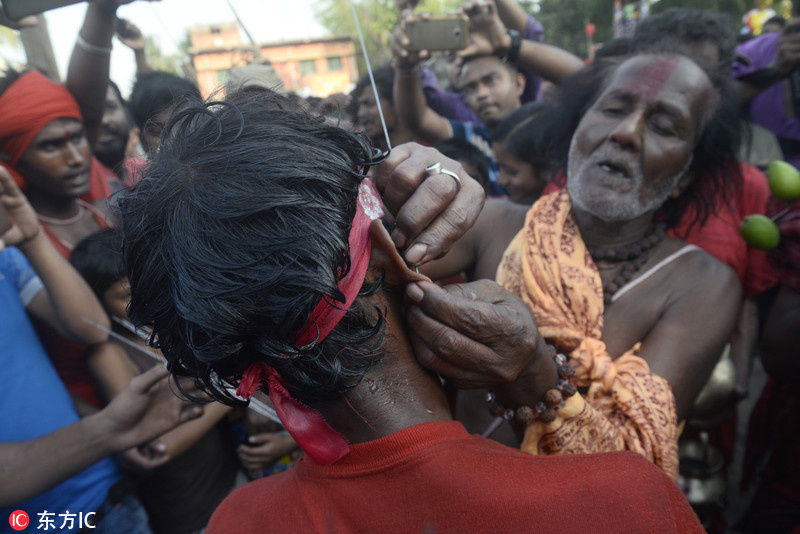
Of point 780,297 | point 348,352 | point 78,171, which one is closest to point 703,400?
point 780,297

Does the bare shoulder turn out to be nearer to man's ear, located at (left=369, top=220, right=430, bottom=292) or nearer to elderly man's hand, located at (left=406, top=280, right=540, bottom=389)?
elderly man's hand, located at (left=406, top=280, right=540, bottom=389)

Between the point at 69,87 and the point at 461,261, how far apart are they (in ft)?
8.03

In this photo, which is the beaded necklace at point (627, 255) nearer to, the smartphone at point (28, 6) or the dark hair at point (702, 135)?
the dark hair at point (702, 135)

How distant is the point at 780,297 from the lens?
7.48 ft

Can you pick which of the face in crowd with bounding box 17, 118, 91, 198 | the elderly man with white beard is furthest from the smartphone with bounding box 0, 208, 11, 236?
the elderly man with white beard

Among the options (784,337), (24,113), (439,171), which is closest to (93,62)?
(24,113)

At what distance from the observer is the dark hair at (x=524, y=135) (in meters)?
3.08

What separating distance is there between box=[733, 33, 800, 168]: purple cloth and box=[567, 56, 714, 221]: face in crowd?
1.47 m

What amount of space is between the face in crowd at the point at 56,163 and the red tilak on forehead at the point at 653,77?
2757mm

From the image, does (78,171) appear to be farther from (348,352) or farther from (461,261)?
(348,352)

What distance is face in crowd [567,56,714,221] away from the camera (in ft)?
6.26

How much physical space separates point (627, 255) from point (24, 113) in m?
3.01

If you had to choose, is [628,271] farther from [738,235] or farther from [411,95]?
[411,95]

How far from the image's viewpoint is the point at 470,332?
1.10 meters
